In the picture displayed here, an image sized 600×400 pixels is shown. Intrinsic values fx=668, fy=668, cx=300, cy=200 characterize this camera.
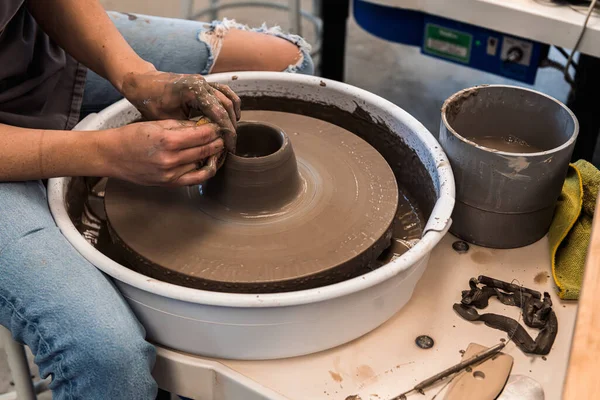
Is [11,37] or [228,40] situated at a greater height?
[11,37]

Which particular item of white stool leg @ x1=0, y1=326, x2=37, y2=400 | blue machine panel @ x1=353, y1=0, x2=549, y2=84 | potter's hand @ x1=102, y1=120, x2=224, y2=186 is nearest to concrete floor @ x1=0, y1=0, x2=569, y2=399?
blue machine panel @ x1=353, y1=0, x2=549, y2=84

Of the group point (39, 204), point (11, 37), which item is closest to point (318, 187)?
point (39, 204)

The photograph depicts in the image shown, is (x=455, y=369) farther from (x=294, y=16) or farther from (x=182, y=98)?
(x=294, y=16)

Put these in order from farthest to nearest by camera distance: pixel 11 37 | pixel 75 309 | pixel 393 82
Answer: pixel 393 82 < pixel 11 37 < pixel 75 309

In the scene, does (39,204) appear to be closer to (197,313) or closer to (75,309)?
(75,309)

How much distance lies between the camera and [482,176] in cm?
125

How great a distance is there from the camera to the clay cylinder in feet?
4.00

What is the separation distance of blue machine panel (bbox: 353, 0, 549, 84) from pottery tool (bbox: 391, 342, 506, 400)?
1094mm

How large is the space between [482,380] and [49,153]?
2.66 feet

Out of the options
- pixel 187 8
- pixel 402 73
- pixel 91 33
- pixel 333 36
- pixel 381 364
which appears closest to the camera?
pixel 381 364

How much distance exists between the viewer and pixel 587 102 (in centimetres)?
195

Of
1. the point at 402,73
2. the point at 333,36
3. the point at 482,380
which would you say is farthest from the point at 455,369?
the point at 402,73

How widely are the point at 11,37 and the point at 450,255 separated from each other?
0.96 m

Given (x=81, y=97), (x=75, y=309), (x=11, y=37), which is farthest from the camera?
(x=81, y=97)
